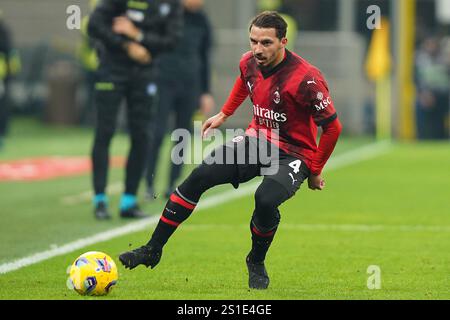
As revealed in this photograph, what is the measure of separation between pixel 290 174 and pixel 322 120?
1.25 ft

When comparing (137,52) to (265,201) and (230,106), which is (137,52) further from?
(265,201)

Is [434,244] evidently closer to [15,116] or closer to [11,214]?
[11,214]

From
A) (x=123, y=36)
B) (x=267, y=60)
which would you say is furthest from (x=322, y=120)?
(x=123, y=36)

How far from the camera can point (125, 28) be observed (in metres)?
11.6

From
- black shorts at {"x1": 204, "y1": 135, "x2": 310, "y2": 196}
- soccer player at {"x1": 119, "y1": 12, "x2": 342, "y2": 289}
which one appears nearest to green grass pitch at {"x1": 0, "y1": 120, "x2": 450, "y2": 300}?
soccer player at {"x1": 119, "y1": 12, "x2": 342, "y2": 289}

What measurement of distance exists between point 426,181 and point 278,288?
897cm

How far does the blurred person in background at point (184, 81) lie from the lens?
543 inches

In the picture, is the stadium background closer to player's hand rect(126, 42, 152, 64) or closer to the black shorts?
the black shorts

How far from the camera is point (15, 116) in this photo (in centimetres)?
2991

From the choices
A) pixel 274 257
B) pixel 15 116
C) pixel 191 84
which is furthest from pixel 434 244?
pixel 15 116

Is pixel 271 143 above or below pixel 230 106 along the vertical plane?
below

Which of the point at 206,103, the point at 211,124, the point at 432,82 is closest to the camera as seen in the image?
the point at 211,124

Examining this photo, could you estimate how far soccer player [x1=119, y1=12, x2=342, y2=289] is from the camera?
7.78 meters

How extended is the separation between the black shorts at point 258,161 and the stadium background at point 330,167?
2.23 ft
